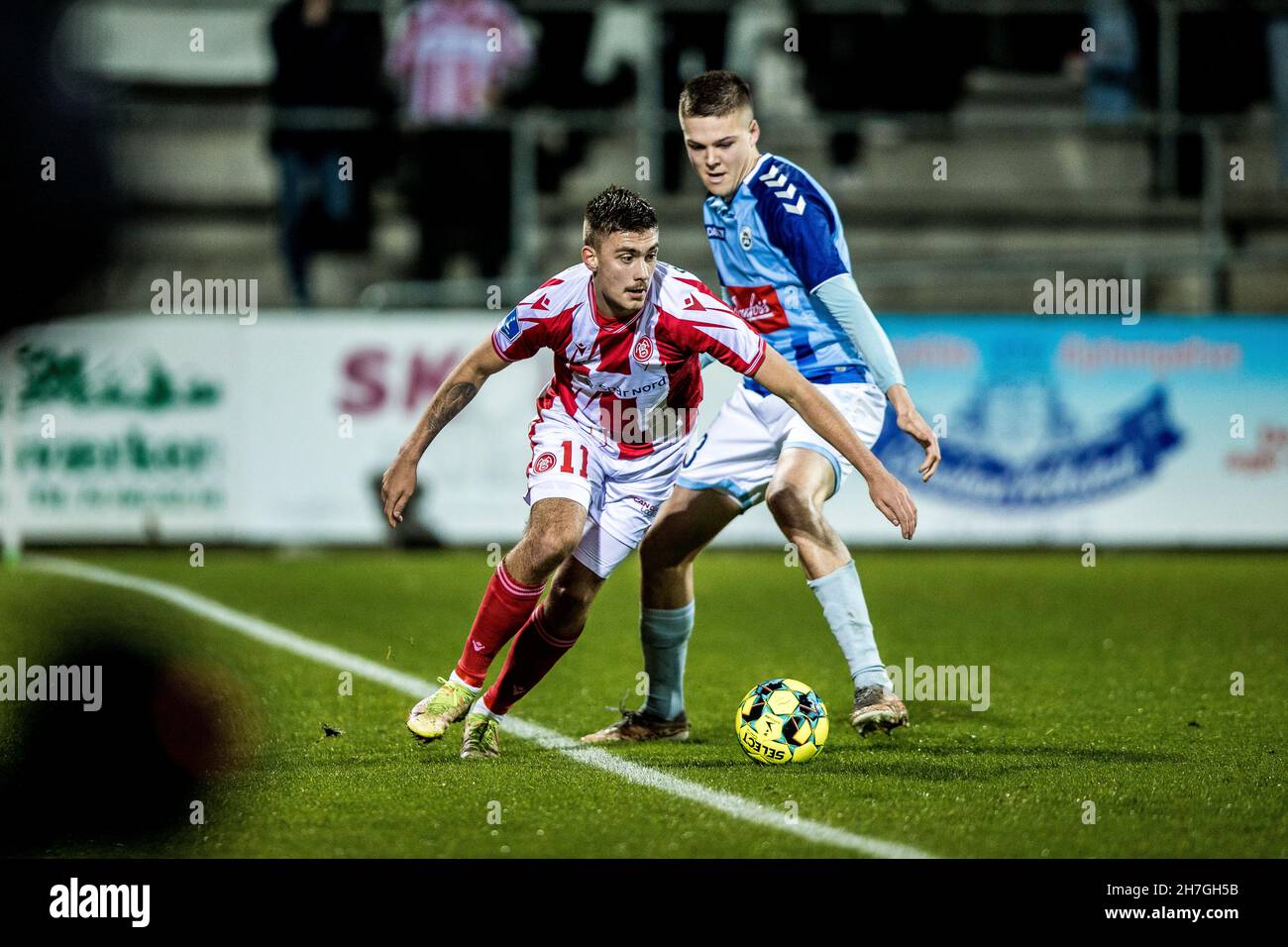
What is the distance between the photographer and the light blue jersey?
5598 mm

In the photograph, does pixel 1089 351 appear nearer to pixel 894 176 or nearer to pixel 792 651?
pixel 894 176

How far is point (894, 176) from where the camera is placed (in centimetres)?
1583

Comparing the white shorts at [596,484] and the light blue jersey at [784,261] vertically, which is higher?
the light blue jersey at [784,261]

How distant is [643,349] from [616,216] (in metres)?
0.45

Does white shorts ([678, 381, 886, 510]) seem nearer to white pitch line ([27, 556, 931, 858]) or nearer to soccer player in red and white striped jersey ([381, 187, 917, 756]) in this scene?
soccer player in red and white striped jersey ([381, 187, 917, 756])

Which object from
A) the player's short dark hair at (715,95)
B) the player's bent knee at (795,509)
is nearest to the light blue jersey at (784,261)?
the player's short dark hair at (715,95)

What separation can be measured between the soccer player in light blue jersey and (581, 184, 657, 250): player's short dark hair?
742 mm

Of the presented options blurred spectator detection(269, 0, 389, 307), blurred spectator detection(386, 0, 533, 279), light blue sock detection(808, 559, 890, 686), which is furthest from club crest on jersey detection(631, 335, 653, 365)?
blurred spectator detection(269, 0, 389, 307)

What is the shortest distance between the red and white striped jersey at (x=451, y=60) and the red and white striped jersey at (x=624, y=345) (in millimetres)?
9557


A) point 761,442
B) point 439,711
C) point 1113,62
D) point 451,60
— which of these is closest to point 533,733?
point 439,711

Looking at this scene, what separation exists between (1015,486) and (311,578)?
559cm

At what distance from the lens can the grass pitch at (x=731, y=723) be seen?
13.0ft

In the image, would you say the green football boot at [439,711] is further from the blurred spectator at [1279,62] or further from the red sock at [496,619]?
the blurred spectator at [1279,62]
